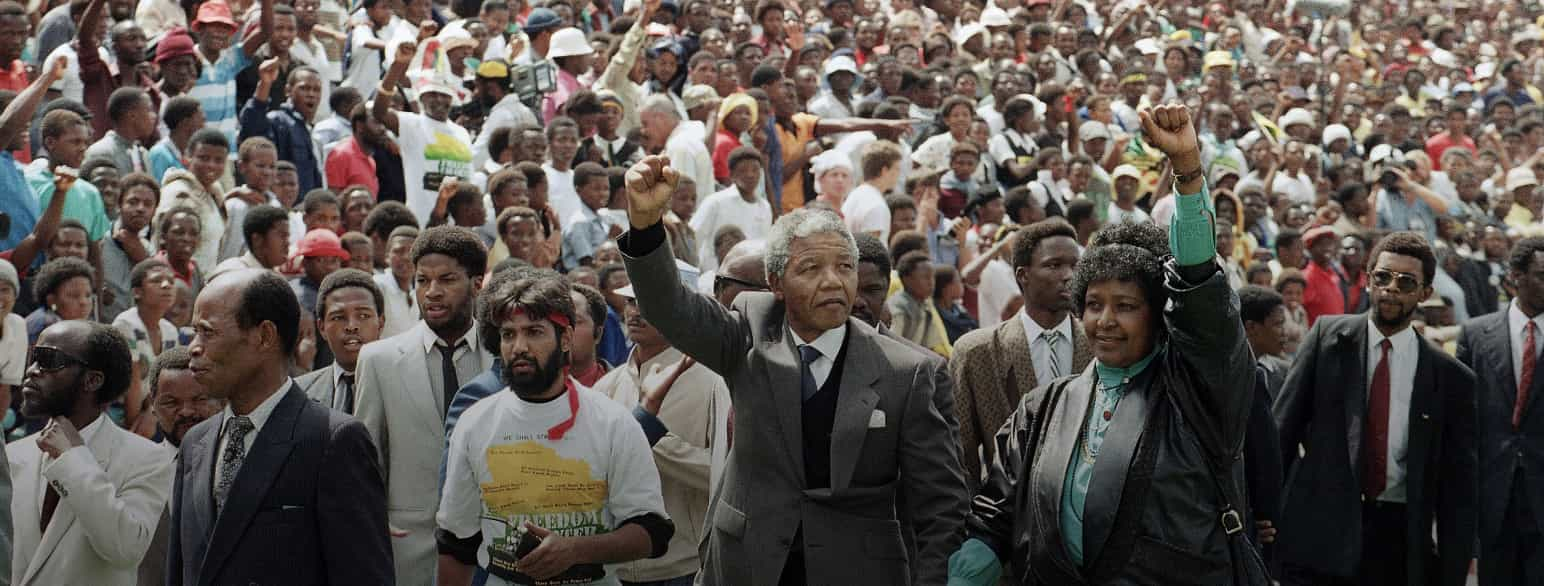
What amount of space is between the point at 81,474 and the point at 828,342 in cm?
222

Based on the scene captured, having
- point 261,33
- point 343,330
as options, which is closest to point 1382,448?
point 343,330

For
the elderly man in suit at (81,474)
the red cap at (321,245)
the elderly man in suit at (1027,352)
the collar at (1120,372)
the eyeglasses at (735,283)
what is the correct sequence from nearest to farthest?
the collar at (1120,372) < the elderly man in suit at (81,474) < the eyeglasses at (735,283) < the elderly man in suit at (1027,352) < the red cap at (321,245)

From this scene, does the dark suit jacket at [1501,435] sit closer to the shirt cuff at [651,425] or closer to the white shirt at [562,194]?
the shirt cuff at [651,425]

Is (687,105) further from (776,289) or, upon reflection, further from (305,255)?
(776,289)

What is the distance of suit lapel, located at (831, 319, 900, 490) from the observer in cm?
465

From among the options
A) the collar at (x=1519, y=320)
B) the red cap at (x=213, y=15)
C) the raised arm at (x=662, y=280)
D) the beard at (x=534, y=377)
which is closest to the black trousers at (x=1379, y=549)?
the collar at (x=1519, y=320)

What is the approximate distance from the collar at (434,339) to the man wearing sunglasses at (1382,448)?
324 cm

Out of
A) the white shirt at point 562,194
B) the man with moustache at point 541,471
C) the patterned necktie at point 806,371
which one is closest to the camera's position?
the patterned necktie at point 806,371

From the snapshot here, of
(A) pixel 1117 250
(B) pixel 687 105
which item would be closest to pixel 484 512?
(A) pixel 1117 250

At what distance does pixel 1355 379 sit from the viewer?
7227 mm

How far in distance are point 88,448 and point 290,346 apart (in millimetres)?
1121

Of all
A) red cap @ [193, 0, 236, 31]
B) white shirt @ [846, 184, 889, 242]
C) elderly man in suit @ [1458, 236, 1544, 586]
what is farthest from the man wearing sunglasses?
red cap @ [193, 0, 236, 31]

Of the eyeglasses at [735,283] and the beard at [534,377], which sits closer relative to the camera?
the beard at [534,377]

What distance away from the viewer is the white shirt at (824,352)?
480 centimetres
